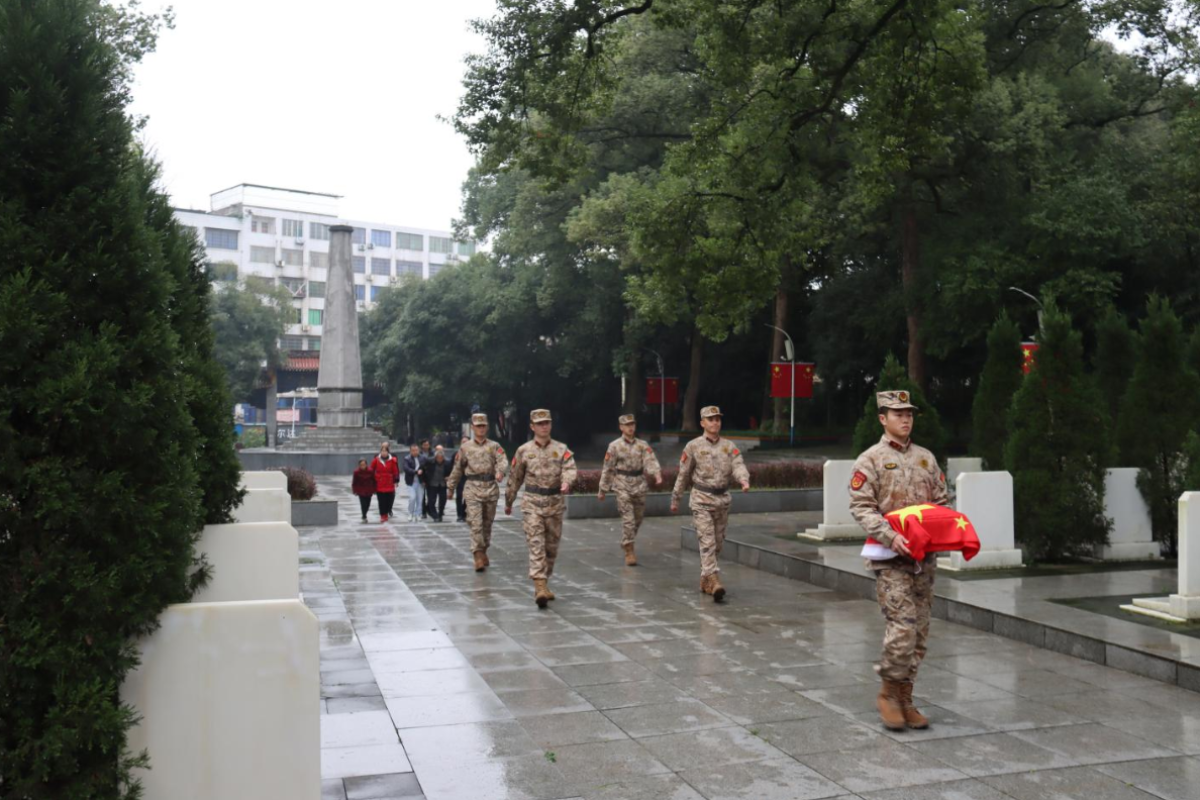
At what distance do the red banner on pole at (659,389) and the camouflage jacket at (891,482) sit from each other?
4771cm

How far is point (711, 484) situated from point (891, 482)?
5.42 meters

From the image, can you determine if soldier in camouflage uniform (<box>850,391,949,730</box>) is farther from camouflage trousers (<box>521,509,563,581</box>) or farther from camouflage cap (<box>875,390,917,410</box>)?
camouflage trousers (<box>521,509,563,581</box>)

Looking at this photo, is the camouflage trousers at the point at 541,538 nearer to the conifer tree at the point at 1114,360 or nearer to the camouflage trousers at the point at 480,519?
the camouflage trousers at the point at 480,519

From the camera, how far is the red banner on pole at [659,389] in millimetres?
55000

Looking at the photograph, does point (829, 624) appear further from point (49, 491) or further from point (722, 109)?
point (722, 109)

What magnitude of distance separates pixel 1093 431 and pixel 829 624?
178 inches

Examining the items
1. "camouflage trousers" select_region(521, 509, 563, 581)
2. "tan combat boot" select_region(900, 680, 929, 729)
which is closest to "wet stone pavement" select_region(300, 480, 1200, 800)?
"tan combat boot" select_region(900, 680, 929, 729)

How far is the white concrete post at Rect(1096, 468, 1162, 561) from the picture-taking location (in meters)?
13.4

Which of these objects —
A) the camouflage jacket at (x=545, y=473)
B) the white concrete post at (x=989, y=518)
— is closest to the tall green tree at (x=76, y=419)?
the camouflage jacket at (x=545, y=473)

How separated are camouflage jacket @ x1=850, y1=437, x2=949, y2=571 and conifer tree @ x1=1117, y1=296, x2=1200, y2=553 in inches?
306

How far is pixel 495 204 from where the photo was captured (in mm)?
53312

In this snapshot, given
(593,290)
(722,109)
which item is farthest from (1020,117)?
(593,290)

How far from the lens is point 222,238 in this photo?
319 ft

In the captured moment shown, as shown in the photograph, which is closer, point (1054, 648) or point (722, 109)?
point (1054, 648)
